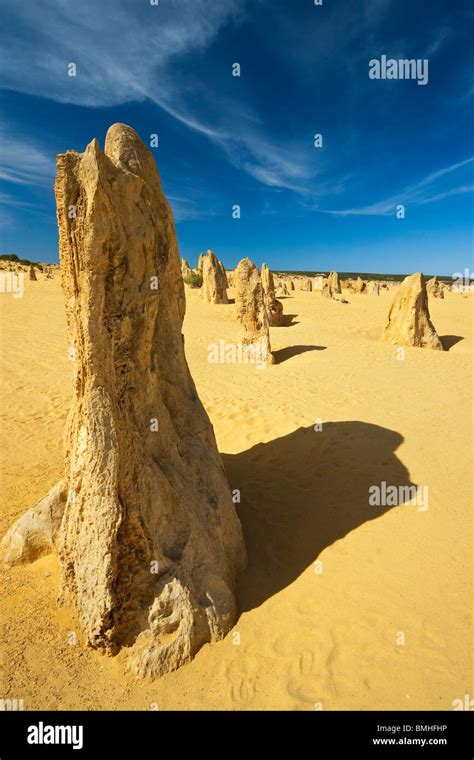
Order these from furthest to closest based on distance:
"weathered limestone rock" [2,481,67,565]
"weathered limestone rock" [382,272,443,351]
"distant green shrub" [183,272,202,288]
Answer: "distant green shrub" [183,272,202,288], "weathered limestone rock" [382,272,443,351], "weathered limestone rock" [2,481,67,565]

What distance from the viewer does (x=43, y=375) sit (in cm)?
1103

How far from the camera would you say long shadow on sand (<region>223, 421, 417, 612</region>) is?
4219 mm

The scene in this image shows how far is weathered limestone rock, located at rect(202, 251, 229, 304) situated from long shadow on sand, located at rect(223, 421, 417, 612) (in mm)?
17394

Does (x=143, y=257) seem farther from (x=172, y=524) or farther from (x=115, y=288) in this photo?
(x=172, y=524)

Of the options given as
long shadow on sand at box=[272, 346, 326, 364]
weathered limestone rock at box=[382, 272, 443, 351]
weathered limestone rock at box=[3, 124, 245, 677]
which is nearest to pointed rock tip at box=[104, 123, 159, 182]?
weathered limestone rock at box=[3, 124, 245, 677]

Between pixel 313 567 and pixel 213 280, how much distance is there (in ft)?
68.7

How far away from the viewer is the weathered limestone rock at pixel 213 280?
2267cm

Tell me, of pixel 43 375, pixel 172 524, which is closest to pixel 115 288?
pixel 172 524

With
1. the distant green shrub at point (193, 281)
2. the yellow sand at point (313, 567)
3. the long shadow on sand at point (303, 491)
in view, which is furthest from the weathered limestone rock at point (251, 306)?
the distant green shrub at point (193, 281)

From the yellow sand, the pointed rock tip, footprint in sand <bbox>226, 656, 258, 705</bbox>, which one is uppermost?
the pointed rock tip

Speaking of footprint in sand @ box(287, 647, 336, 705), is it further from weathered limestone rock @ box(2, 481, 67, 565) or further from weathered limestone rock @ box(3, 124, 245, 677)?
weathered limestone rock @ box(2, 481, 67, 565)

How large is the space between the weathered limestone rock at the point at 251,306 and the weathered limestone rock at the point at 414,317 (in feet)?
15.6

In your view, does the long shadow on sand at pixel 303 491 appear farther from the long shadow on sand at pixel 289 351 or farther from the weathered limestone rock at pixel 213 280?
the weathered limestone rock at pixel 213 280
